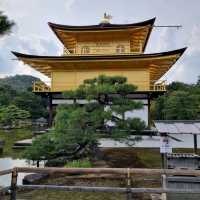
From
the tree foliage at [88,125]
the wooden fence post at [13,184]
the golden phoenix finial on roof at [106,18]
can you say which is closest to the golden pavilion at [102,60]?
the golden phoenix finial on roof at [106,18]

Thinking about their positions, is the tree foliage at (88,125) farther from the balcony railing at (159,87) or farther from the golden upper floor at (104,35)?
the golden upper floor at (104,35)

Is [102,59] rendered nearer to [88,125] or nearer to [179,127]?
[88,125]

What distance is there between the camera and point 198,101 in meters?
25.1

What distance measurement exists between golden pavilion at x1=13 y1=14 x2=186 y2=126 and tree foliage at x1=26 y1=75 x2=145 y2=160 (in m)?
5.66

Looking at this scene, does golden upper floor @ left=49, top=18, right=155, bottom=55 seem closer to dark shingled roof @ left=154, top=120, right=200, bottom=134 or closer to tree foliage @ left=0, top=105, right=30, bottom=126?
tree foliage @ left=0, top=105, right=30, bottom=126

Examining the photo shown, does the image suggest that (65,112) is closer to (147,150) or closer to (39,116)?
(147,150)

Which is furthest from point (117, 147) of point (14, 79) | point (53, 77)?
point (14, 79)

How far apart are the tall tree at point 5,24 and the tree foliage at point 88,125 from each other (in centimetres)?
492

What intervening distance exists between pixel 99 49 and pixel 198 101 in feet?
35.6

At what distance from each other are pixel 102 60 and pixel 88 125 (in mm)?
7327

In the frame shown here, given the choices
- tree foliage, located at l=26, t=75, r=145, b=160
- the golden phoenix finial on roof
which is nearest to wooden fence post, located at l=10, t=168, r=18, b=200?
tree foliage, located at l=26, t=75, r=145, b=160

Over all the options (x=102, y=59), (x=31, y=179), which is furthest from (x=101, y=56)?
(x=31, y=179)

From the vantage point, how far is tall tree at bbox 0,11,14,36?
A: 5.83 meters

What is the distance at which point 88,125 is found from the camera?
10930 millimetres
